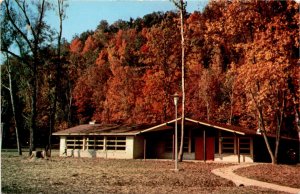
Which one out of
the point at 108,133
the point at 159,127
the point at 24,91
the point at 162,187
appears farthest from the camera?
the point at 24,91

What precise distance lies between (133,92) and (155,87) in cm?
770

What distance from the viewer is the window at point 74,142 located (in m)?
36.1

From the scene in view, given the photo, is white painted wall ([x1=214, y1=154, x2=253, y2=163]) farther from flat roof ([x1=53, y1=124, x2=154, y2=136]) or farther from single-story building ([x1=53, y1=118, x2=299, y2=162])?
flat roof ([x1=53, y1=124, x2=154, y2=136])

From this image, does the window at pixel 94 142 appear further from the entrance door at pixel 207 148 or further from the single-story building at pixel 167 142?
the entrance door at pixel 207 148

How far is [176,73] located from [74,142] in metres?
14.7

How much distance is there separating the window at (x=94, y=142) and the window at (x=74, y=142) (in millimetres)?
882

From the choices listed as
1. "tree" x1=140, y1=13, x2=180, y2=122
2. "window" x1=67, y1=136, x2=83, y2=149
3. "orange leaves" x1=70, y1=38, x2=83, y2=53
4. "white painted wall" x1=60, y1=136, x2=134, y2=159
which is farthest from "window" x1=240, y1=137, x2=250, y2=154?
"orange leaves" x1=70, y1=38, x2=83, y2=53

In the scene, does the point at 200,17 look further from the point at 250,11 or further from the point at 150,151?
the point at 150,151

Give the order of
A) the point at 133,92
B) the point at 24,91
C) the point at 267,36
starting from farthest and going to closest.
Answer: the point at 133,92 < the point at 24,91 < the point at 267,36

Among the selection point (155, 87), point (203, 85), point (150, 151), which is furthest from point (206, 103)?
point (150, 151)

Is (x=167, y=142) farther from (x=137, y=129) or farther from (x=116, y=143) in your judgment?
(x=116, y=143)

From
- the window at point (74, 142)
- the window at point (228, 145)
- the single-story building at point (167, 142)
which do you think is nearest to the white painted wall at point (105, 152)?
the single-story building at point (167, 142)

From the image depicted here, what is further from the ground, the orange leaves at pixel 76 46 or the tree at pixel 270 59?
the orange leaves at pixel 76 46

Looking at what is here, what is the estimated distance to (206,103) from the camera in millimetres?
49500
